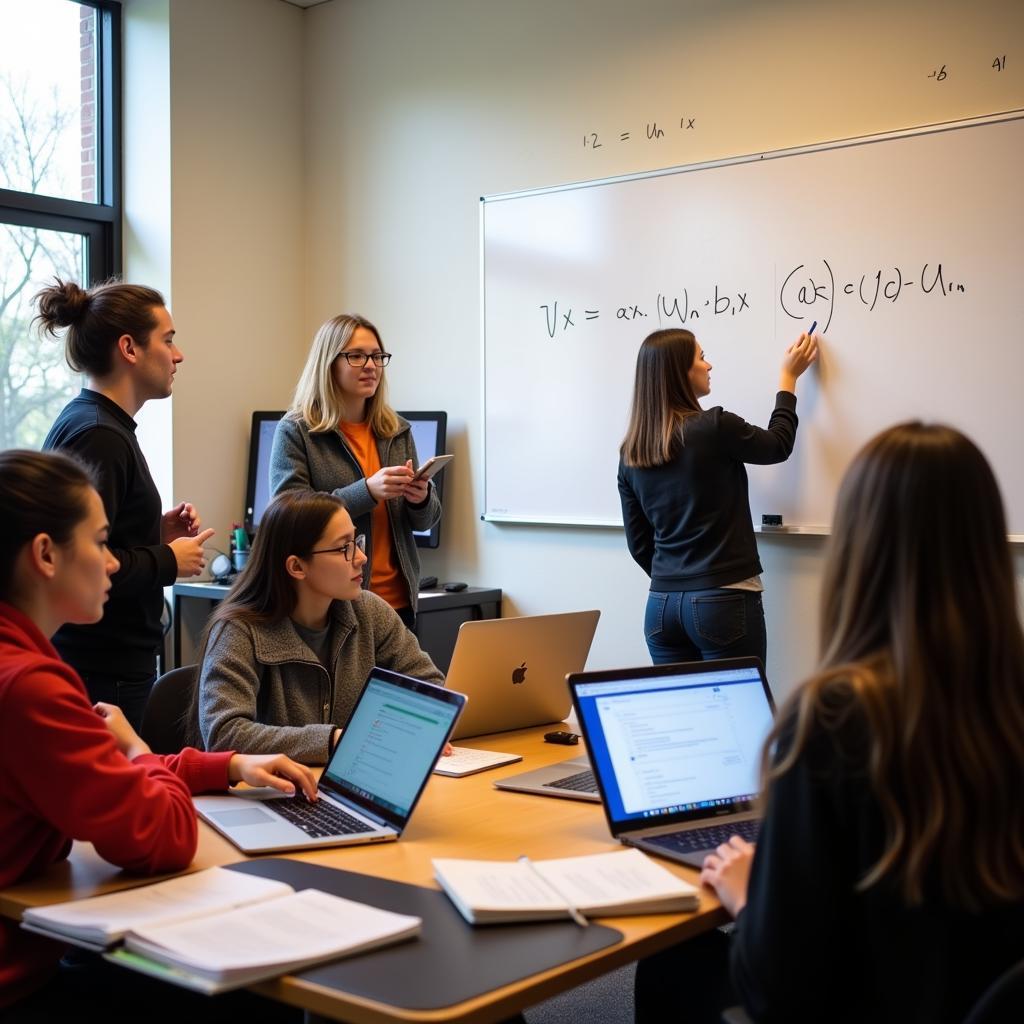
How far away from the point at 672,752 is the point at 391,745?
416mm

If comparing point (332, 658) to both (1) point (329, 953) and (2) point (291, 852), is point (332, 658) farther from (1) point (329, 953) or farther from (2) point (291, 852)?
(1) point (329, 953)

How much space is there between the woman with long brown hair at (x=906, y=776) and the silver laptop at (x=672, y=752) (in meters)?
0.50

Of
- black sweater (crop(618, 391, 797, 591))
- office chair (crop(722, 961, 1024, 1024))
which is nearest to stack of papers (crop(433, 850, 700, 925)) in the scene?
office chair (crop(722, 961, 1024, 1024))

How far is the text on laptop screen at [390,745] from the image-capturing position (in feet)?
5.78

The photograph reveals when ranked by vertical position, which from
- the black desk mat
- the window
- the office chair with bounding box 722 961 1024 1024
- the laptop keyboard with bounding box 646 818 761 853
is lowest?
the black desk mat

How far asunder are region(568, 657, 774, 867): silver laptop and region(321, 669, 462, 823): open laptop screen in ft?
0.66

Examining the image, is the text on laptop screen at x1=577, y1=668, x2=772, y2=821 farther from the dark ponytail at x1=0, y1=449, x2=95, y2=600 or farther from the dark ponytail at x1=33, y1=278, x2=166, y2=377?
the dark ponytail at x1=33, y1=278, x2=166, y2=377

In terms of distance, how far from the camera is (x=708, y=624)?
330 cm

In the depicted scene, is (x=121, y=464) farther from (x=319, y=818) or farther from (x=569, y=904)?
(x=569, y=904)

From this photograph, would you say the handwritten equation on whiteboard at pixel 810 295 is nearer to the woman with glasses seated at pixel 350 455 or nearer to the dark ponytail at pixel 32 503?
the woman with glasses seated at pixel 350 455

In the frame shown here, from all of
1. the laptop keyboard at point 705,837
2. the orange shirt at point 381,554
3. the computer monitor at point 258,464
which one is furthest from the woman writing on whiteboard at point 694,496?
the computer monitor at point 258,464

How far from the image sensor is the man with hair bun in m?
2.49

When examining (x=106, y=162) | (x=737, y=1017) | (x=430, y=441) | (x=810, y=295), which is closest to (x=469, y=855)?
(x=737, y=1017)

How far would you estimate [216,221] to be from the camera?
454 cm
